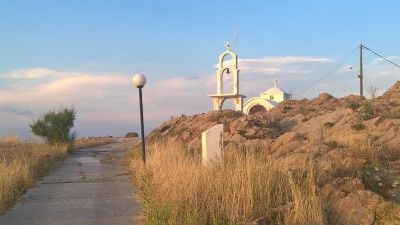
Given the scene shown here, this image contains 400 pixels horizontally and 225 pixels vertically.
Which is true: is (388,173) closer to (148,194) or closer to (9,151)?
(148,194)

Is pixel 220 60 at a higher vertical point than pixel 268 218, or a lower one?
higher

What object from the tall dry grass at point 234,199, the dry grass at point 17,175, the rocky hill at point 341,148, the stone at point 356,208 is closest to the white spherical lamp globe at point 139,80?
the rocky hill at point 341,148

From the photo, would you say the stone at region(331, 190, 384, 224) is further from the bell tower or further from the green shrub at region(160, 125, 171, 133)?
the bell tower

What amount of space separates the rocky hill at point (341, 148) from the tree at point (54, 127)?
20.9 feet

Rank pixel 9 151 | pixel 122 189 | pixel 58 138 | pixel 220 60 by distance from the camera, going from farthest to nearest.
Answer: pixel 220 60 → pixel 58 138 → pixel 9 151 → pixel 122 189

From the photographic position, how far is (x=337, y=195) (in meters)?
5.87

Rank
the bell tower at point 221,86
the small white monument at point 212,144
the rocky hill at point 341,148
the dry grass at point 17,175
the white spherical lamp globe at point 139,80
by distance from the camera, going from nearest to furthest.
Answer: the rocky hill at point 341,148 < the dry grass at point 17,175 < the small white monument at point 212,144 < the white spherical lamp globe at point 139,80 < the bell tower at point 221,86

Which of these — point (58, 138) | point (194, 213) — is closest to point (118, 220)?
point (194, 213)

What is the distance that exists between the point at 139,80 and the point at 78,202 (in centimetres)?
477

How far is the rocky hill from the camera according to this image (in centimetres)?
562

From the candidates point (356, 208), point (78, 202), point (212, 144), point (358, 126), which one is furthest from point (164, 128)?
point (356, 208)

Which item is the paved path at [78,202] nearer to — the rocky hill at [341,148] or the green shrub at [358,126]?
the rocky hill at [341,148]

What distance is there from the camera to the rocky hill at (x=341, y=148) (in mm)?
5617

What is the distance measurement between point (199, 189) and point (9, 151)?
1027 cm
